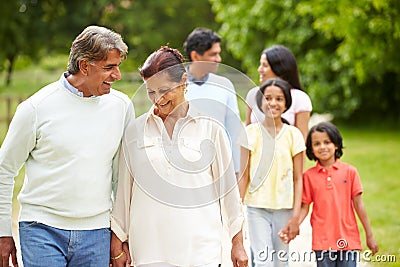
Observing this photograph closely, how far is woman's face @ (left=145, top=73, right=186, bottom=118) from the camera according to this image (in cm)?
361

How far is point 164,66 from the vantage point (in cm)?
363

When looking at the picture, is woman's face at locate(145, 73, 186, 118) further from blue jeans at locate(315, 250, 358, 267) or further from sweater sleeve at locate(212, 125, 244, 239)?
blue jeans at locate(315, 250, 358, 267)

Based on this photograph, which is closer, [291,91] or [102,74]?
[102,74]

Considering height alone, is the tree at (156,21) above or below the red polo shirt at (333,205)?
above

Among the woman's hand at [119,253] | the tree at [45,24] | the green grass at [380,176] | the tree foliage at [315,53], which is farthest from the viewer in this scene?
the tree at [45,24]

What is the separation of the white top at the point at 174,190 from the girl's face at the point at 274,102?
Result: 1487 millimetres

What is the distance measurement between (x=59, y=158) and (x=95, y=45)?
565 millimetres

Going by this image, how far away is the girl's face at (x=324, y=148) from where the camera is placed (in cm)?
521

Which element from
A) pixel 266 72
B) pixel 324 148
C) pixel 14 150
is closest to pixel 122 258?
pixel 14 150

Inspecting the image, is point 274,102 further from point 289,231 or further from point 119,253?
point 119,253

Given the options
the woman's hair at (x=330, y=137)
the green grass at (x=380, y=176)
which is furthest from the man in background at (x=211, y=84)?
the green grass at (x=380, y=176)

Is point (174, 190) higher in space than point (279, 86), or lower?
lower

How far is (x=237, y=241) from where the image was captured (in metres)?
3.81

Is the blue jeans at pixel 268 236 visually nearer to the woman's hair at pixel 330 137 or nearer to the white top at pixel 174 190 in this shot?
the woman's hair at pixel 330 137
